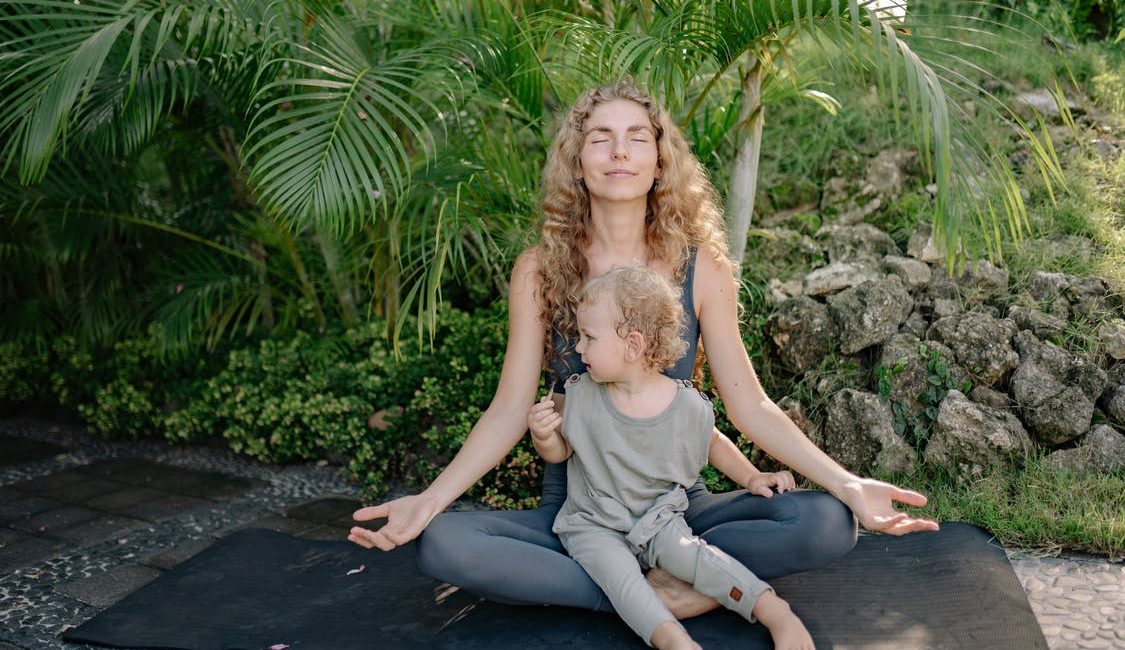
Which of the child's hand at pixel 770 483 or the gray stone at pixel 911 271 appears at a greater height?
the gray stone at pixel 911 271

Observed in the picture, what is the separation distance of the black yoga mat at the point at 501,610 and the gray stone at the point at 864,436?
0.52 metres

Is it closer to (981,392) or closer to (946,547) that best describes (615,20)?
(981,392)

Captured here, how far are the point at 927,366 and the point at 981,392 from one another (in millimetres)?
220

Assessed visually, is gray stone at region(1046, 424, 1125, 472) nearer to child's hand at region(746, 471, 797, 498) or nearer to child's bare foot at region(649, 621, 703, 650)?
child's hand at region(746, 471, 797, 498)

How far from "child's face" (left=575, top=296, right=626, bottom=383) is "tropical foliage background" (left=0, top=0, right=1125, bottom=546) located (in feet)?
2.76

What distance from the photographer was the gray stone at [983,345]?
3.64 metres

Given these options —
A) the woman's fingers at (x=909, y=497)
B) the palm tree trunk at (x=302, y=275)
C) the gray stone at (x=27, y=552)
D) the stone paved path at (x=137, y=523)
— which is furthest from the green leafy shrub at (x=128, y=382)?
the woman's fingers at (x=909, y=497)

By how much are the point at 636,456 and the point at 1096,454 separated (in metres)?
1.93

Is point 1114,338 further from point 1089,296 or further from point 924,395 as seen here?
point 924,395

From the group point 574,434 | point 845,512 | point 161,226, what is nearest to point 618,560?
point 574,434

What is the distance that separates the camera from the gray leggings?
2475 millimetres

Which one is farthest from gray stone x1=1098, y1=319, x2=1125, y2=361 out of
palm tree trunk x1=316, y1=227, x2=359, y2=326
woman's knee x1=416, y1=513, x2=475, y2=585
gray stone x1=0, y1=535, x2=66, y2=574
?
gray stone x1=0, y1=535, x2=66, y2=574

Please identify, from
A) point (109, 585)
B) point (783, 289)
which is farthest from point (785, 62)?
point (109, 585)

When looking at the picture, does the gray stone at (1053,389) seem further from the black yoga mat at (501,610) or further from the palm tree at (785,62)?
the black yoga mat at (501,610)
